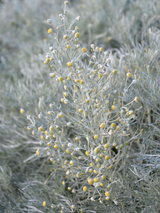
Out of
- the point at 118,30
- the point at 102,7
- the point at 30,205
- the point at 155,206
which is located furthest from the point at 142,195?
the point at 102,7

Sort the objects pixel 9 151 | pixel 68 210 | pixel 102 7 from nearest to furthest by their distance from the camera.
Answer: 1. pixel 68 210
2. pixel 9 151
3. pixel 102 7

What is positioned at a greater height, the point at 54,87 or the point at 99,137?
the point at 54,87

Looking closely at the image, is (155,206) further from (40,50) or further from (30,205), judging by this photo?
(40,50)

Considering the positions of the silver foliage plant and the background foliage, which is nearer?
the silver foliage plant

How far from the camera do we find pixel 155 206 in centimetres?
107

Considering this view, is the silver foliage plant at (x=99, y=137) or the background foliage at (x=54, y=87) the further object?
the background foliage at (x=54, y=87)

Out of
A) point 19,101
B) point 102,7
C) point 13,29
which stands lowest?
point 19,101

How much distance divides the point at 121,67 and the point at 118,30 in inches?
34.3

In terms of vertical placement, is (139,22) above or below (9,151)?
above

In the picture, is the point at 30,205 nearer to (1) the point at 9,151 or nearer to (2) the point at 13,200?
(2) the point at 13,200

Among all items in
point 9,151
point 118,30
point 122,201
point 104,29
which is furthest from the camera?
point 104,29

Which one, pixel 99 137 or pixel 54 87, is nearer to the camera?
pixel 99 137

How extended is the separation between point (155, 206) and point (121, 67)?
1031 mm

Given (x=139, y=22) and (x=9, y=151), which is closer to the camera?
(x=9, y=151)
